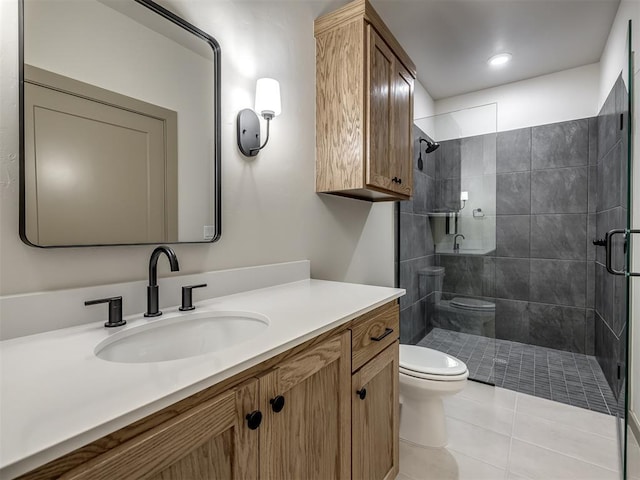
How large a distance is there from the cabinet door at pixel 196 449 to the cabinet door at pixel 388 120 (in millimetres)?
1235

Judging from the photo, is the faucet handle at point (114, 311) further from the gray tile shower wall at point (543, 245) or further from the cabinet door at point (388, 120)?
the gray tile shower wall at point (543, 245)

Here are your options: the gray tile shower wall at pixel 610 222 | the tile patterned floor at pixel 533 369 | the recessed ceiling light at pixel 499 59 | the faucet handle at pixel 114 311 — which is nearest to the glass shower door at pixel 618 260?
the gray tile shower wall at pixel 610 222

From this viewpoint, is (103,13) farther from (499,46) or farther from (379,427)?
(499,46)

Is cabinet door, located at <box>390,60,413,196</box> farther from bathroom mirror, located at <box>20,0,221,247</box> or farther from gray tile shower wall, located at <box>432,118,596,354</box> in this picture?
bathroom mirror, located at <box>20,0,221,247</box>

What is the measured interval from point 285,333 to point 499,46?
2.96 m

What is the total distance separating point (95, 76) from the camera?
3.11ft

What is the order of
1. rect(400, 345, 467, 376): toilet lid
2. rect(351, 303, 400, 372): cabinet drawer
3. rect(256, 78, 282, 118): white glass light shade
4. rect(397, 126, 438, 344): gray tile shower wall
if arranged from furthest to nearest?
1. rect(397, 126, 438, 344): gray tile shower wall
2. rect(400, 345, 467, 376): toilet lid
3. rect(256, 78, 282, 118): white glass light shade
4. rect(351, 303, 400, 372): cabinet drawer

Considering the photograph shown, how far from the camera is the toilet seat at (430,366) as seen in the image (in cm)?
170

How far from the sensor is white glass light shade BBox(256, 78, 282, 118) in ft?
4.48

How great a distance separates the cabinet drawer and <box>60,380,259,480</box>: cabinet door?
47 centimetres

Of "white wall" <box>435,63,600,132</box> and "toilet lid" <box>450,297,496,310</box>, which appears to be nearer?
"toilet lid" <box>450,297,496,310</box>

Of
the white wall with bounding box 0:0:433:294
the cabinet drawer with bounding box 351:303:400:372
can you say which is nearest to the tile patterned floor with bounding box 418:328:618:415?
the white wall with bounding box 0:0:433:294

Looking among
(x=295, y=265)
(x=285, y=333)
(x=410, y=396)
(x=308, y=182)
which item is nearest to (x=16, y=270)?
(x=285, y=333)

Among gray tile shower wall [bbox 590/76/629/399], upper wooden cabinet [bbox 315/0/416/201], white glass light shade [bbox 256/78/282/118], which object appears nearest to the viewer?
white glass light shade [bbox 256/78/282/118]
